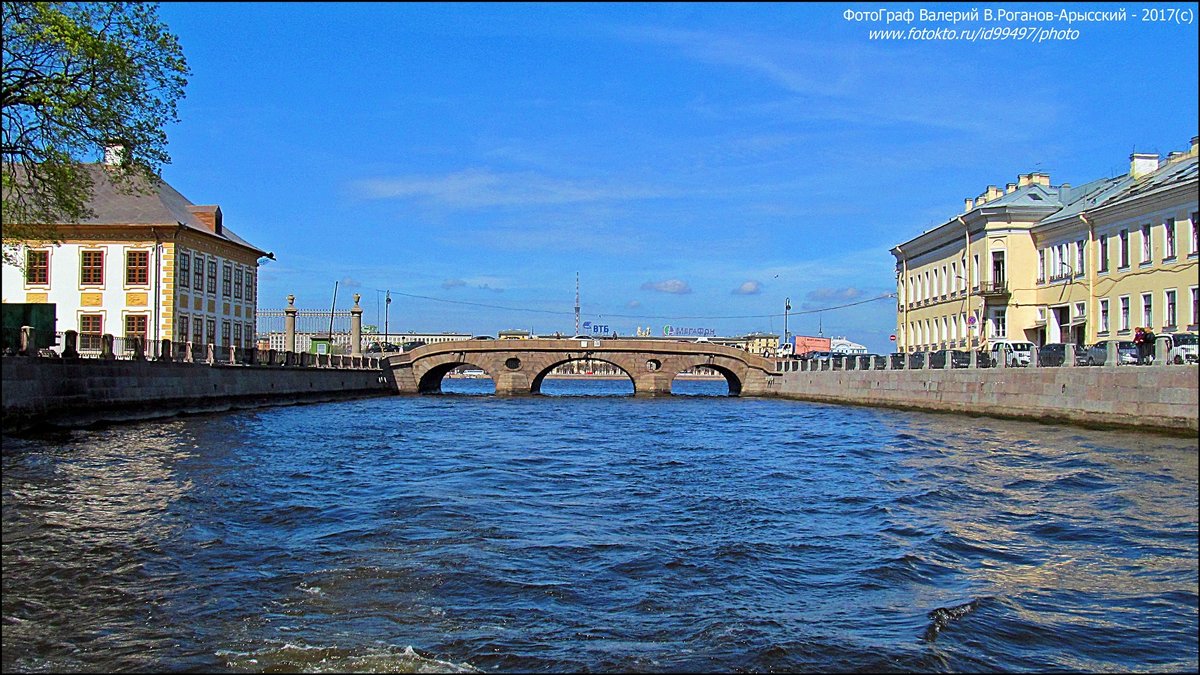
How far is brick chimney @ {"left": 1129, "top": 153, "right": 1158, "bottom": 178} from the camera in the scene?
125ft

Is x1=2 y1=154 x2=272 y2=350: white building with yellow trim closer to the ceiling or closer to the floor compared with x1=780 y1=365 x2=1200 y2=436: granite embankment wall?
closer to the ceiling

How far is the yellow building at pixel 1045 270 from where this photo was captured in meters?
31.1

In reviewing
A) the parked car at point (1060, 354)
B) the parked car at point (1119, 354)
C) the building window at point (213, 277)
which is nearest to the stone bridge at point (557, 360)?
the building window at point (213, 277)

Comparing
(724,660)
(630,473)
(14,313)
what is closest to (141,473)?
(630,473)

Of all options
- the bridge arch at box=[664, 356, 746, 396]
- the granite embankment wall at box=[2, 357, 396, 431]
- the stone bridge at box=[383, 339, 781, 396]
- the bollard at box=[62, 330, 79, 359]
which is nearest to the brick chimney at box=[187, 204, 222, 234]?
the granite embankment wall at box=[2, 357, 396, 431]

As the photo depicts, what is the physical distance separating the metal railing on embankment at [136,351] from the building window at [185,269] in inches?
A: 192

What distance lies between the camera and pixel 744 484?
49.1ft

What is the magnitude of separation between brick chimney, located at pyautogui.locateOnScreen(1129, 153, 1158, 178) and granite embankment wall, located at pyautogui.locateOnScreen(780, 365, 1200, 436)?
39.2ft

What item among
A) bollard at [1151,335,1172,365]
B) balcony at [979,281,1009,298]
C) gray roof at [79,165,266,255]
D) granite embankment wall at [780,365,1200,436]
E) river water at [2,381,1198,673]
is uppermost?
gray roof at [79,165,266,255]

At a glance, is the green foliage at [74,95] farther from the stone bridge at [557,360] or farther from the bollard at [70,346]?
the stone bridge at [557,360]

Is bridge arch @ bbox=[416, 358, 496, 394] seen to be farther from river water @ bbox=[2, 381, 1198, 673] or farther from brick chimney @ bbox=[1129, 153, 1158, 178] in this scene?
river water @ bbox=[2, 381, 1198, 673]

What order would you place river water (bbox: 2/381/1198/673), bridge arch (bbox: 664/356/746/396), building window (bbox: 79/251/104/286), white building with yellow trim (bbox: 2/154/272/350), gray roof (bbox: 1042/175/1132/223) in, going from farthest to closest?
bridge arch (bbox: 664/356/746/396), building window (bbox: 79/251/104/286), white building with yellow trim (bbox: 2/154/272/350), gray roof (bbox: 1042/175/1132/223), river water (bbox: 2/381/1198/673)

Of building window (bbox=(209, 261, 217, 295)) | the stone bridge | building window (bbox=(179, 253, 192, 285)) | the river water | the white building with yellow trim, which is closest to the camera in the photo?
the river water

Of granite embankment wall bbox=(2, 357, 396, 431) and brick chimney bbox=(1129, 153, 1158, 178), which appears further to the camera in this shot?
brick chimney bbox=(1129, 153, 1158, 178)
